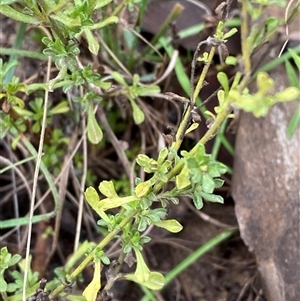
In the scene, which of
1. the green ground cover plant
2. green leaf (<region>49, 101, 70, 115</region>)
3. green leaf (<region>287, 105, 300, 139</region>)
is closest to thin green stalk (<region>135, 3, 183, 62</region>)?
the green ground cover plant

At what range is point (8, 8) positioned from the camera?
846mm

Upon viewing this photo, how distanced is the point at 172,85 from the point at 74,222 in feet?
1.26

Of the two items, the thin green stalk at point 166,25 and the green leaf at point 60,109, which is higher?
the thin green stalk at point 166,25

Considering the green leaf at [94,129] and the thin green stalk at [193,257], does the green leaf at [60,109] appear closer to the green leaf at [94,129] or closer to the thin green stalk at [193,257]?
the green leaf at [94,129]

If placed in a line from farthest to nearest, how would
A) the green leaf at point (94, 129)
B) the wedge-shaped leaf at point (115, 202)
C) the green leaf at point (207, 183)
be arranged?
the green leaf at point (94, 129), the wedge-shaped leaf at point (115, 202), the green leaf at point (207, 183)

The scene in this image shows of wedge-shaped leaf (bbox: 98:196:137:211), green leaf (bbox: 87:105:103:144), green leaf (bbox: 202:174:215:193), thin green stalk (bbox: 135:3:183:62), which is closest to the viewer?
green leaf (bbox: 202:174:215:193)

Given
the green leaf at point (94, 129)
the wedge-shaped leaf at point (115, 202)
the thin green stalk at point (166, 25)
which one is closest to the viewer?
the wedge-shaped leaf at point (115, 202)

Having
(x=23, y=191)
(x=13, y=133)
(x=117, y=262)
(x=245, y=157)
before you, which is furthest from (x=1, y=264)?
(x=245, y=157)

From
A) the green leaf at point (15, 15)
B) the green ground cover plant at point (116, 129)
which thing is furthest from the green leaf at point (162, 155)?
the green leaf at point (15, 15)

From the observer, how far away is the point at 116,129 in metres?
1.35

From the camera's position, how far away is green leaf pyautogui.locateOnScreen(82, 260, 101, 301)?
88 centimetres

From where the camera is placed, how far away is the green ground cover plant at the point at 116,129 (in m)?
0.72

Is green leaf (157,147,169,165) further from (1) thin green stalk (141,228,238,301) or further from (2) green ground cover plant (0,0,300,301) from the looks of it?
(1) thin green stalk (141,228,238,301)

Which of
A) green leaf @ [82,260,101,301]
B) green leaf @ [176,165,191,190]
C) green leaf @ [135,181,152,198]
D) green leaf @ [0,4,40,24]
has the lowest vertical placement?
green leaf @ [82,260,101,301]
